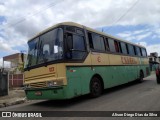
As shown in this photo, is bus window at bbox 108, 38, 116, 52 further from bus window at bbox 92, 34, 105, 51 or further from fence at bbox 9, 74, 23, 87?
fence at bbox 9, 74, 23, 87

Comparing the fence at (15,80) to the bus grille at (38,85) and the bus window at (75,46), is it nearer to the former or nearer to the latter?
the bus grille at (38,85)

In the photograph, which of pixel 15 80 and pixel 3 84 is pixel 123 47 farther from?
pixel 15 80

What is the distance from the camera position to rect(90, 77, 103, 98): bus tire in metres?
9.87

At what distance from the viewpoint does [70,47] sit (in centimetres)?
845

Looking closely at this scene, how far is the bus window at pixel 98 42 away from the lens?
421 inches

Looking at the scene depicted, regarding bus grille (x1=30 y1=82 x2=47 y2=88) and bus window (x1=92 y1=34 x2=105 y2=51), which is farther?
bus window (x1=92 y1=34 x2=105 y2=51)

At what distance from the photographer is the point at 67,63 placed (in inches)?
325

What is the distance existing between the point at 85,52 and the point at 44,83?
89.2 inches

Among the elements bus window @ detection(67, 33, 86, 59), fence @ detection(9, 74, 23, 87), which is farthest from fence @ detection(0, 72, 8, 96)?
fence @ detection(9, 74, 23, 87)

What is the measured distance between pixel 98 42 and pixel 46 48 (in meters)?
3.29

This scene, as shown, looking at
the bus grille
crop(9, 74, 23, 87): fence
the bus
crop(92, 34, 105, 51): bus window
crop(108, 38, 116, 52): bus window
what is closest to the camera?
the bus

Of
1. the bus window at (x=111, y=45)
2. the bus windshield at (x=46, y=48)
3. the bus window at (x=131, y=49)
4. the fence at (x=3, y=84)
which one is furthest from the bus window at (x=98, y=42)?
the fence at (x=3, y=84)

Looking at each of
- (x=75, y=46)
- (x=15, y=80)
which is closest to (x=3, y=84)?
(x=75, y=46)

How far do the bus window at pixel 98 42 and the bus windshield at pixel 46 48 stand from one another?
2464mm
